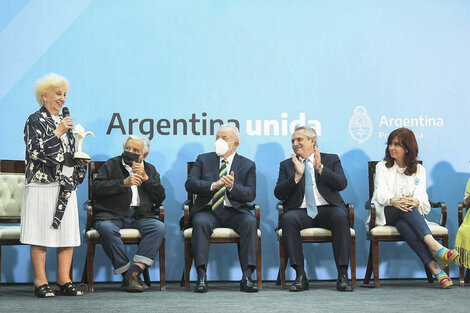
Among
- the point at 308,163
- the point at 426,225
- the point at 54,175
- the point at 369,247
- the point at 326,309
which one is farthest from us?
the point at 369,247

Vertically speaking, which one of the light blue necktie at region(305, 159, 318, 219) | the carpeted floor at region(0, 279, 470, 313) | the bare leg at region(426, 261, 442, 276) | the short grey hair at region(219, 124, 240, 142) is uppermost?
the short grey hair at region(219, 124, 240, 142)

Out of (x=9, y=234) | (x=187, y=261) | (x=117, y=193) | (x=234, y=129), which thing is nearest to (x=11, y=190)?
(x=9, y=234)

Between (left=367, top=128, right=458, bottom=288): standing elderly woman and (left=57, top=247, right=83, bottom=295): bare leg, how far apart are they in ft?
7.80

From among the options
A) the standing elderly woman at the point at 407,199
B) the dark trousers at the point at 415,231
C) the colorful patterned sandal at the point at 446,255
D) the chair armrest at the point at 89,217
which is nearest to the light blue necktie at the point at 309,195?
the standing elderly woman at the point at 407,199

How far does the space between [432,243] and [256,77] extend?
2.09 metres

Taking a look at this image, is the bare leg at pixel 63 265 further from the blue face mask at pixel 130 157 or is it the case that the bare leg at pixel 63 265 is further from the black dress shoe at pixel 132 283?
the blue face mask at pixel 130 157

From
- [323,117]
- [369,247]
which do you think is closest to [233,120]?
[323,117]

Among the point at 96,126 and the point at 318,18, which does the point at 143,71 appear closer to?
the point at 96,126

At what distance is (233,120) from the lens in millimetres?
5547

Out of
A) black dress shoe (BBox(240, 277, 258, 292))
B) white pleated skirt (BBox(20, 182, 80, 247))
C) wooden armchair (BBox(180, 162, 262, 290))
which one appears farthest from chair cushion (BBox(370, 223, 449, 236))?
white pleated skirt (BBox(20, 182, 80, 247))

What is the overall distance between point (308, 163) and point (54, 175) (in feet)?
6.49

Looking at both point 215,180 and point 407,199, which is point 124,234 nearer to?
point 215,180

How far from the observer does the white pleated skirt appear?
168 inches

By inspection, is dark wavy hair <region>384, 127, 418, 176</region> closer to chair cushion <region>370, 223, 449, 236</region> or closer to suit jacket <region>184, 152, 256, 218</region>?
chair cushion <region>370, 223, 449, 236</region>
